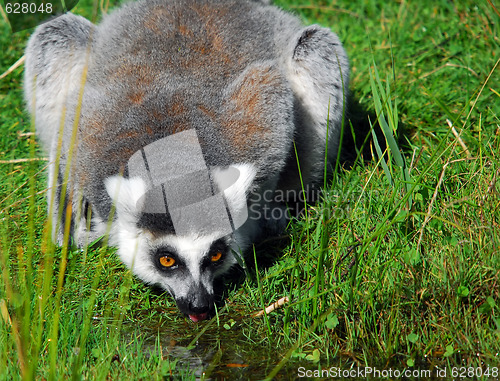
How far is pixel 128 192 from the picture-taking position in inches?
136

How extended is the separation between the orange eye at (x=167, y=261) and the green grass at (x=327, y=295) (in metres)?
0.30

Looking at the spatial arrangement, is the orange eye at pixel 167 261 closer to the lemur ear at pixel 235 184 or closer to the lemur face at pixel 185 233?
the lemur face at pixel 185 233

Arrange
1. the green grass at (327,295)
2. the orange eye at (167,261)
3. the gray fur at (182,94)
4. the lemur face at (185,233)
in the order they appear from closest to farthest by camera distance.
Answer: the green grass at (327,295), the lemur face at (185,233), the orange eye at (167,261), the gray fur at (182,94)

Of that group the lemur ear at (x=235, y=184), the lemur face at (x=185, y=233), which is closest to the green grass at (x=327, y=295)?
the lemur face at (x=185, y=233)

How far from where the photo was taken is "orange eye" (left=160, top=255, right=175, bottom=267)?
11.7 feet

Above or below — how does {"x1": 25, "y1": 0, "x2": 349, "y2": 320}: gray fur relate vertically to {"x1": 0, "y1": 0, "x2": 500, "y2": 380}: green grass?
above

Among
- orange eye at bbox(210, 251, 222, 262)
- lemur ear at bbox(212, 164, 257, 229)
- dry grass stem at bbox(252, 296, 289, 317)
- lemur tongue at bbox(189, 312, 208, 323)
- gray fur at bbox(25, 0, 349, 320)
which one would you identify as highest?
gray fur at bbox(25, 0, 349, 320)

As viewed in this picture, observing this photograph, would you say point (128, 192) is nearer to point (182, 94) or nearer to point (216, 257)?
point (216, 257)

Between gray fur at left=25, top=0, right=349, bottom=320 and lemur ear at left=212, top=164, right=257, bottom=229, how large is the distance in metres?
0.01

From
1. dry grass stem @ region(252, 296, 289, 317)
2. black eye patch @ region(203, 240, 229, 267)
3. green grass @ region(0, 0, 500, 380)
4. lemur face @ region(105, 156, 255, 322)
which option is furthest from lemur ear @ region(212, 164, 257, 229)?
dry grass stem @ region(252, 296, 289, 317)

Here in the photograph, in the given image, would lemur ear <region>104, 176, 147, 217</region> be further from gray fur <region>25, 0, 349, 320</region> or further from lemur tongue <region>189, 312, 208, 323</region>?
lemur tongue <region>189, 312, 208, 323</region>

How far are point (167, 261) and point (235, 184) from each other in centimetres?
63

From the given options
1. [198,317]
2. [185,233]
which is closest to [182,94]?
[185,233]

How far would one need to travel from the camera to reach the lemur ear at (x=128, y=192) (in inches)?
136
